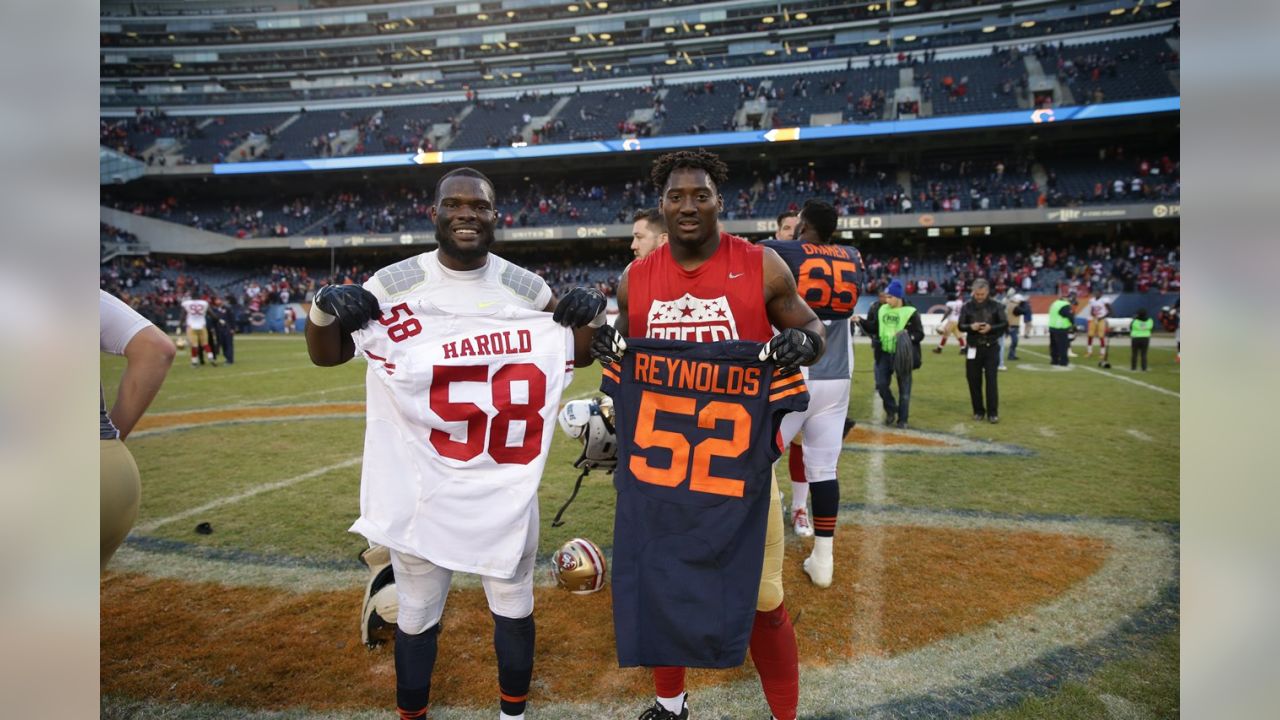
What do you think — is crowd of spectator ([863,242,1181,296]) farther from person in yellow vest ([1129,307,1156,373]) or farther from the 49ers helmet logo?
the 49ers helmet logo

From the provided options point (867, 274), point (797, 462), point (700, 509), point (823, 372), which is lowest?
point (797, 462)

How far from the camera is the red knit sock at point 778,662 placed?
2.36 m

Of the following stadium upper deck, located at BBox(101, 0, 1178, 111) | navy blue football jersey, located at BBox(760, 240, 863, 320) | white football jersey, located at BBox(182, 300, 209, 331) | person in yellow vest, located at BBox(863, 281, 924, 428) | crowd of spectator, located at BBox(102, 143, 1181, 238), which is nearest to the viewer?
navy blue football jersey, located at BBox(760, 240, 863, 320)

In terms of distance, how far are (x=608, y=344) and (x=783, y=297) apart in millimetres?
670

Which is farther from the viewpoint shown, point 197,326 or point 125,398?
point 197,326

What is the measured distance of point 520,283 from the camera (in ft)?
8.25

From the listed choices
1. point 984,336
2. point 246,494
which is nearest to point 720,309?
point 246,494

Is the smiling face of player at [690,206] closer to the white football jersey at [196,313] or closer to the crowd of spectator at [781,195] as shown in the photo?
the white football jersey at [196,313]

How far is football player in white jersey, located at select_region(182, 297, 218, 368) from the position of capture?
14.8 m

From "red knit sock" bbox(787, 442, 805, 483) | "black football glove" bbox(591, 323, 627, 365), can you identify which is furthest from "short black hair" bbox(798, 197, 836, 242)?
"black football glove" bbox(591, 323, 627, 365)

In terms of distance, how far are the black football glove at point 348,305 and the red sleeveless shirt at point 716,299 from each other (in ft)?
3.34

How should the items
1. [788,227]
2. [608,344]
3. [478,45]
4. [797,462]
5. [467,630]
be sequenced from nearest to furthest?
[608,344] < [467,630] < [788,227] < [797,462] < [478,45]

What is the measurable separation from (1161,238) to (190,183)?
5454cm

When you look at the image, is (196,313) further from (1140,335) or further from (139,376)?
(1140,335)
